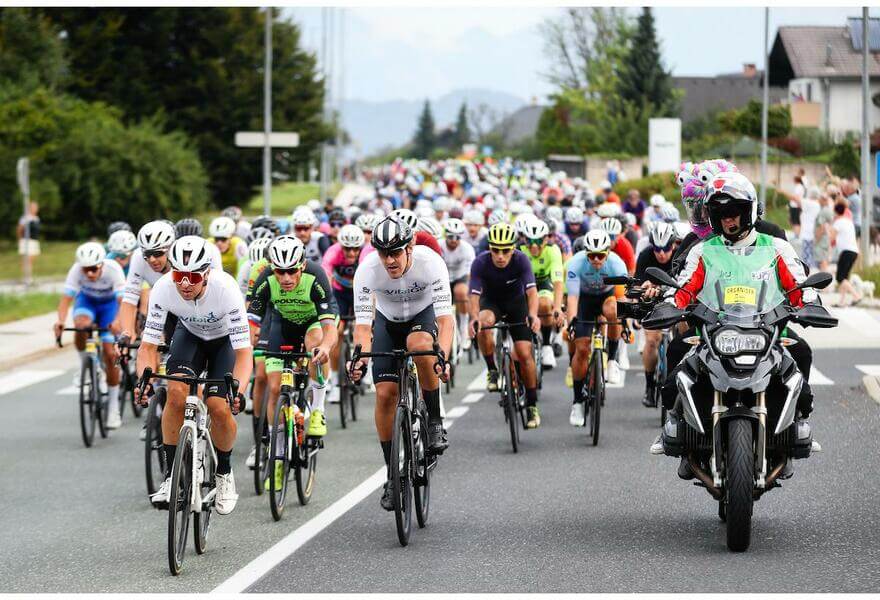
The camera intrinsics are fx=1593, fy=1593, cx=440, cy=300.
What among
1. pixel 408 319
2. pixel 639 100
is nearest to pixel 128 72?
pixel 639 100

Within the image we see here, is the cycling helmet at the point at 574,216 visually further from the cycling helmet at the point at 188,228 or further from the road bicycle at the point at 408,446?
the road bicycle at the point at 408,446

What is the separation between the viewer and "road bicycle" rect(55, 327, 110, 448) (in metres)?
14.0

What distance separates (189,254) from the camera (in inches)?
355

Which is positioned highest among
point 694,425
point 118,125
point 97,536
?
point 118,125

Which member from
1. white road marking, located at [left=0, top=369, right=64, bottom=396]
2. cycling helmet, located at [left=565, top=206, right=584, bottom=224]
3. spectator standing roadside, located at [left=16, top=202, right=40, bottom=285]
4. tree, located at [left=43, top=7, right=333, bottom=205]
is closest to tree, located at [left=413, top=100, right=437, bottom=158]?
tree, located at [left=43, top=7, right=333, bottom=205]

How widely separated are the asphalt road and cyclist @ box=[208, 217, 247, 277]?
2.24 m

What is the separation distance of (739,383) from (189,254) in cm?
314

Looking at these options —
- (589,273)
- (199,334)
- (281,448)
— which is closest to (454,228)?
(589,273)

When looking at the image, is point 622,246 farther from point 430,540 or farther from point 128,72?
point 128,72

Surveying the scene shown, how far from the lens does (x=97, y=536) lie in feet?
32.0

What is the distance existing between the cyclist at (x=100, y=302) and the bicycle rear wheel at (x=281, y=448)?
432 centimetres

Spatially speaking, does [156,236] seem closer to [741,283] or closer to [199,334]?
[199,334]

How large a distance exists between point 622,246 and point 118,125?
39240mm

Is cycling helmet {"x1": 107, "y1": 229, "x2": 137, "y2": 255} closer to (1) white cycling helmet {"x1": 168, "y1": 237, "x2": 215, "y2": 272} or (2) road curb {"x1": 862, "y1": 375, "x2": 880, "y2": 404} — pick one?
(1) white cycling helmet {"x1": 168, "y1": 237, "x2": 215, "y2": 272}
